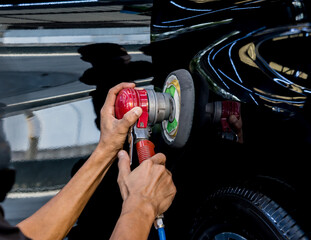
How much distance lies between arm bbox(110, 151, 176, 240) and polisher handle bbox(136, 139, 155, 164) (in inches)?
1.9

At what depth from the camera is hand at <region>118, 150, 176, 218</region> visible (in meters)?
0.94

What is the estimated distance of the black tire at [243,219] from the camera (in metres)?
0.85

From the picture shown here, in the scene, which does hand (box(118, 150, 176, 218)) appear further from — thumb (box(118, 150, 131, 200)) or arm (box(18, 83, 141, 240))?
arm (box(18, 83, 141, 240))

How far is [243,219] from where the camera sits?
95 centimetres

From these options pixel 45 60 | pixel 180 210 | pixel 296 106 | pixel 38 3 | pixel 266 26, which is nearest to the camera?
pixel 296 106

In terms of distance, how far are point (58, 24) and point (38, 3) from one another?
8.3 inches

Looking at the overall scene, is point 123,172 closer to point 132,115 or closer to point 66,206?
point 132,115

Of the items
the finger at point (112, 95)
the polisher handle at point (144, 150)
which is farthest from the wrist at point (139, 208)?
the finger at point (112, 95)

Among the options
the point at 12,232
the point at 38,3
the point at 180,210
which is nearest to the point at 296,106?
the point at 180,210

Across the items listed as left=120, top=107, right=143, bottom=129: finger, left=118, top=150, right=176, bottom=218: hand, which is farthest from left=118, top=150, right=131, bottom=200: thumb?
left=120, top=107, right=143, bottom=129: finger

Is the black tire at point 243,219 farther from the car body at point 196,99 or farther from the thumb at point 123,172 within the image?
the thumb at point 123,172

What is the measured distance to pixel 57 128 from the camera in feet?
4.37

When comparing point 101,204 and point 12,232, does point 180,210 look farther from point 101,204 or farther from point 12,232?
point 12,232

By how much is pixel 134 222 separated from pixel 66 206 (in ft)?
1.24
